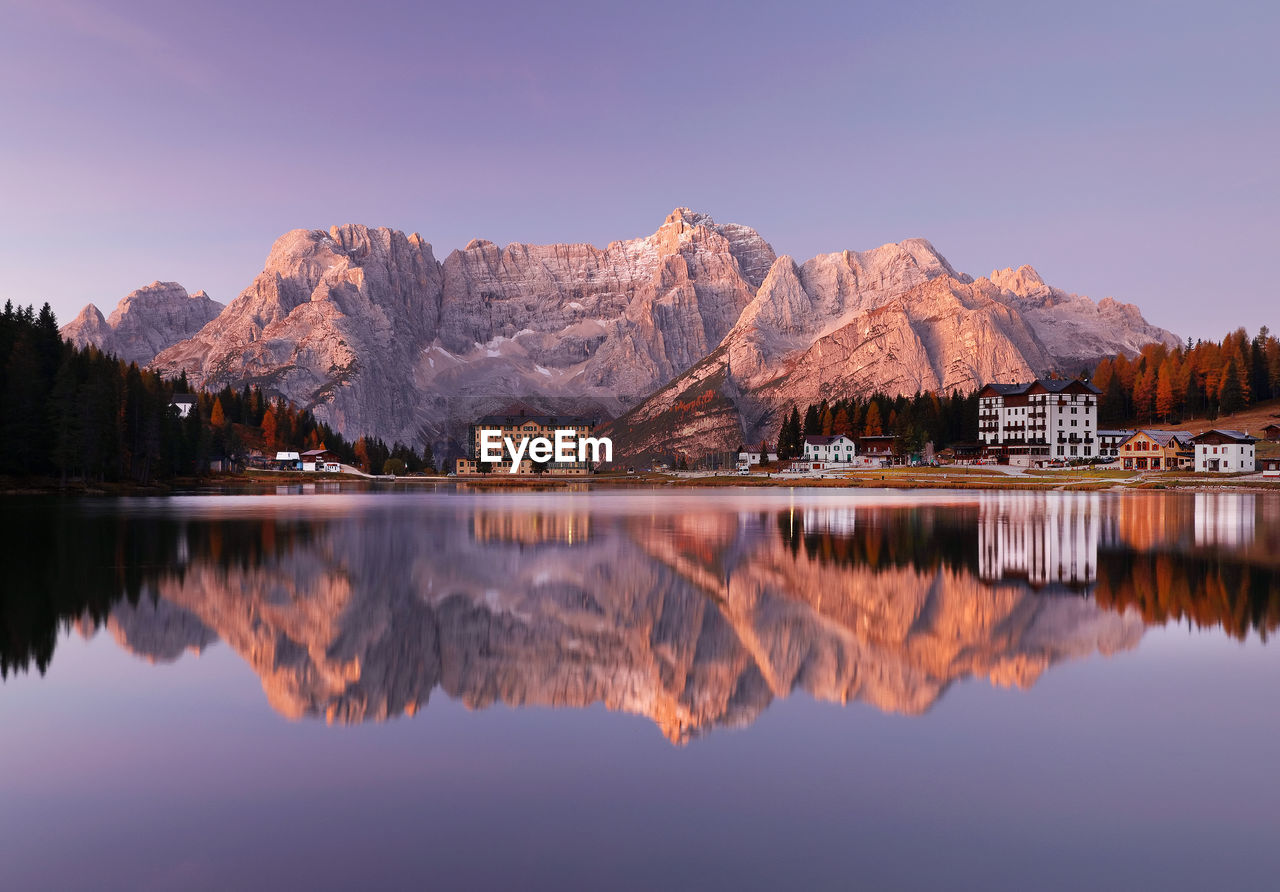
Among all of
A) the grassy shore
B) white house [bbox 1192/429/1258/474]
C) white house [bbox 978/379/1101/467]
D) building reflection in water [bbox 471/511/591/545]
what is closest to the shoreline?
the grassy shore

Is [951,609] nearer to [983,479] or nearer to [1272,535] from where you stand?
[1272,535]

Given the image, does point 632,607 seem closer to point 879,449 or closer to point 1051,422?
point 1051,422

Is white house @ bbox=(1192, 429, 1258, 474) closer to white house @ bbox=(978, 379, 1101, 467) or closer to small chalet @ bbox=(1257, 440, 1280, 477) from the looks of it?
small chalet @ bbox=(1257, 440, 1280, 477)

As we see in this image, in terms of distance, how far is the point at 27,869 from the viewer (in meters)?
8.38

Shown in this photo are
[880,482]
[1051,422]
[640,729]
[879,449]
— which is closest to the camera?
[640,729]

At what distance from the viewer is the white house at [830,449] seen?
628 ft

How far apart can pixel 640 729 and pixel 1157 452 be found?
518ft

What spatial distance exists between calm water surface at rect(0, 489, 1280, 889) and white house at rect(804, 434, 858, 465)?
164m

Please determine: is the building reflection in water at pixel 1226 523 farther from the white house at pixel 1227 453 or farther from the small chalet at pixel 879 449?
the small chalet at pixel 879 449

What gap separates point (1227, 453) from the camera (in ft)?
418

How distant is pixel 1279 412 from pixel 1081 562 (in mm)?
174255

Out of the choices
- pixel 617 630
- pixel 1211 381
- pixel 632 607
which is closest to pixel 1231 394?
pixel 1211 381

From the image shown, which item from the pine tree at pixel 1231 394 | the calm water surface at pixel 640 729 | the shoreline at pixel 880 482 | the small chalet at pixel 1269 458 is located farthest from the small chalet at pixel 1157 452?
the calm water surface at pixel 640 729

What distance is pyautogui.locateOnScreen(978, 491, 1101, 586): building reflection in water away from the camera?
94.8 feet
